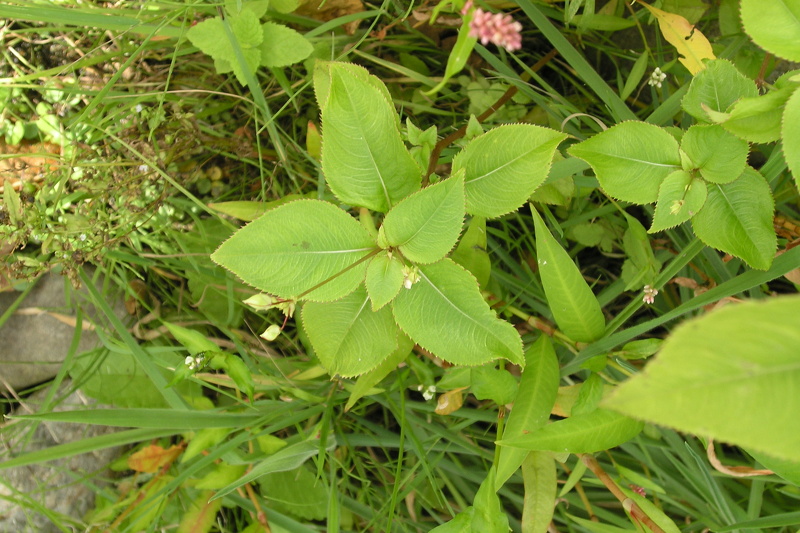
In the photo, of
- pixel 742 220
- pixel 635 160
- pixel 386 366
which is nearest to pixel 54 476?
pixel 386 366

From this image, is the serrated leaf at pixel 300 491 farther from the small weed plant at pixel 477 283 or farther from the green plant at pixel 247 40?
the green plant at pixel 247 40

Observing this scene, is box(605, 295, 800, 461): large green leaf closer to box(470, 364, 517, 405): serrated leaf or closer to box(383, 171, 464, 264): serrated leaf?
box(383, 171, 464, 264): serrated leaf

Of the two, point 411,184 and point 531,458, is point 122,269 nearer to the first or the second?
point 411,184

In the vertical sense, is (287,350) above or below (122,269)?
A: below

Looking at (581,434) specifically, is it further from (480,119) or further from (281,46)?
(281,46)

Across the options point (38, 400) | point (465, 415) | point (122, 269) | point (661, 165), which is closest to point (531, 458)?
→ point (465, 415)
